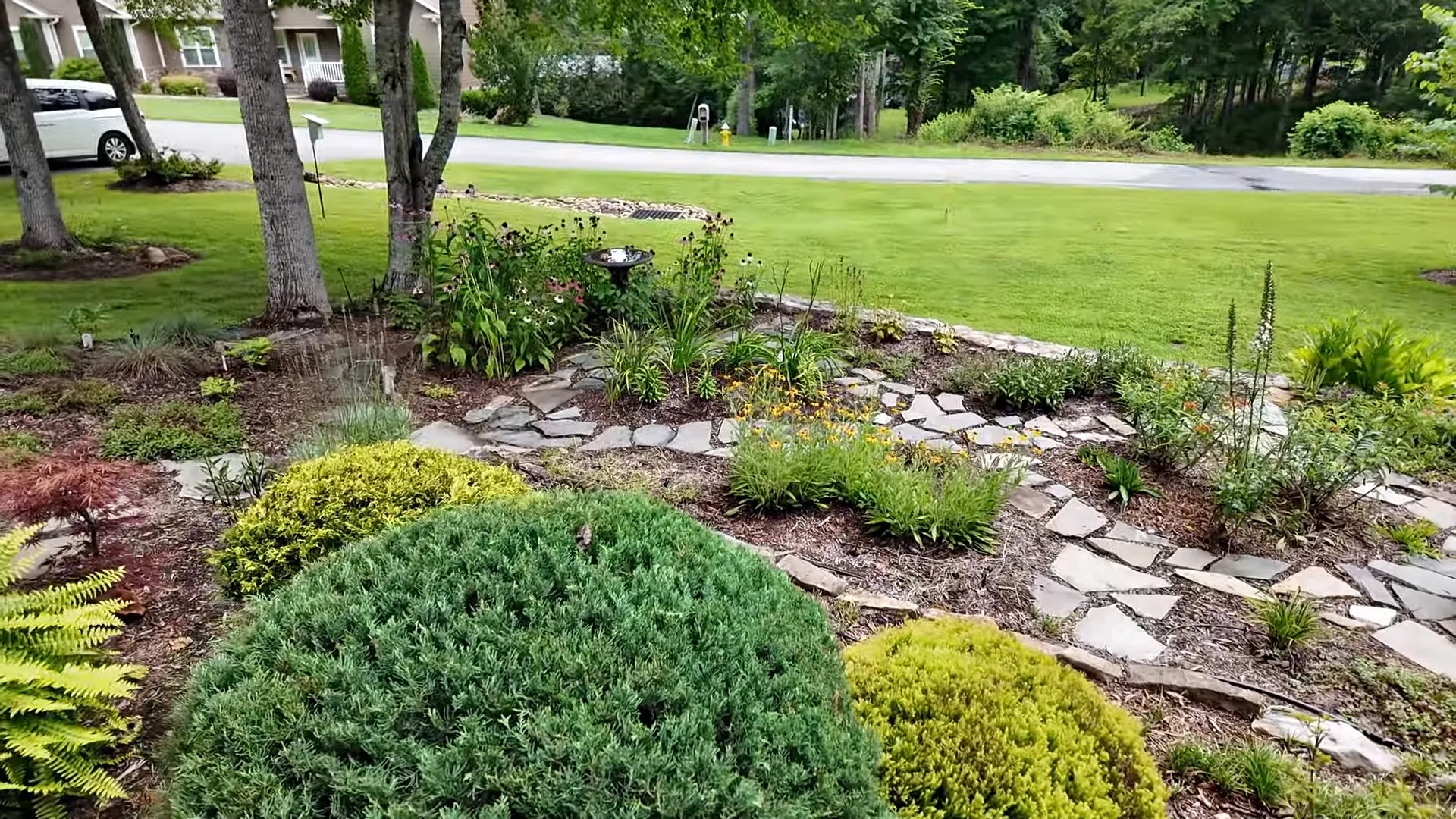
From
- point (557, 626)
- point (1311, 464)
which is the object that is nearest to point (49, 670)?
point (557, 626)

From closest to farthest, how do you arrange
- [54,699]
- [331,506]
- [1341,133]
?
[54,699], [331,506], [1341,133]

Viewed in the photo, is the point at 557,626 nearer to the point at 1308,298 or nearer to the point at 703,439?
the point at 703,439

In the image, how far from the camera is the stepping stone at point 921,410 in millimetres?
4680

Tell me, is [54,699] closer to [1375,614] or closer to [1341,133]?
[1375,614]

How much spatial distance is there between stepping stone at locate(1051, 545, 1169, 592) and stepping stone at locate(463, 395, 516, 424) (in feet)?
10.2

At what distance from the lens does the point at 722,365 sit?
529 centimetres

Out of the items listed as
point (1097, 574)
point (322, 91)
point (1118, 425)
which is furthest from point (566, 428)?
point (322, 91)

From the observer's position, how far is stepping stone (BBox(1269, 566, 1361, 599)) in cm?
316

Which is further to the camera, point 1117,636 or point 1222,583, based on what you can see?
point 1222,583

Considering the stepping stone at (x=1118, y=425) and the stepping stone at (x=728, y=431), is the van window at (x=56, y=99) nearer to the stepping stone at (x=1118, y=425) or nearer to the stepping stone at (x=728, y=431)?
the stepping stone at (x=728, y=431)

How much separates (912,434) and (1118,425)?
125cm

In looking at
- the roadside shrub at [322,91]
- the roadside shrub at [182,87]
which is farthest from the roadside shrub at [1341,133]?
the roadside shrub at [182,87]

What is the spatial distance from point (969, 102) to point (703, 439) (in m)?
28.2

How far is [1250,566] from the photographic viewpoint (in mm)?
3340
